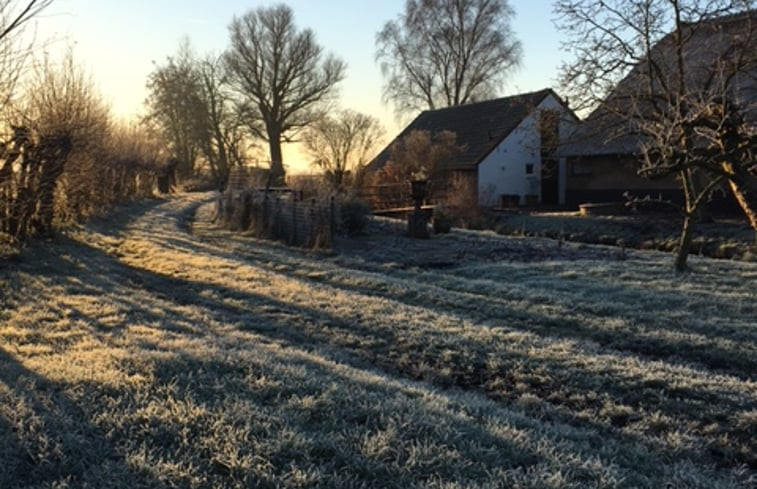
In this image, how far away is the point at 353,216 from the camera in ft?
54.3

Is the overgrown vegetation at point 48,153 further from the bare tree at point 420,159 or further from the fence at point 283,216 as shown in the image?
the bare tree at point 420,159

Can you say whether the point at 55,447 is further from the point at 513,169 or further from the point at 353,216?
the point at 513,169

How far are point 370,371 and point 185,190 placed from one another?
4636 cm

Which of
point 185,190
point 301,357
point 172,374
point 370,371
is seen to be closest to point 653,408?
point 370,371

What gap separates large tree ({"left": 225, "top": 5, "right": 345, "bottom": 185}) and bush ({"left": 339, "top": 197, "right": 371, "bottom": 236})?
1231 inches

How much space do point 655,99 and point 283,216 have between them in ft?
31.6

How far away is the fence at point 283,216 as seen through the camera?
1460 cm

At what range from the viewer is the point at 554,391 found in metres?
5.04

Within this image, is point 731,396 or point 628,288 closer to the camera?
point 731,396

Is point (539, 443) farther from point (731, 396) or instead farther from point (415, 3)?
point (415, 3)

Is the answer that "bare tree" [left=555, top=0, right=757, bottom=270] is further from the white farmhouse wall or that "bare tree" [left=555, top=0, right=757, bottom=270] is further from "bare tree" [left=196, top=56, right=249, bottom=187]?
"bare tree" [left=196, top=56, right=249, bottom=187]

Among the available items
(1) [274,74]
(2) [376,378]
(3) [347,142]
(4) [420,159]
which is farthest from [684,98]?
(1) [274,74]

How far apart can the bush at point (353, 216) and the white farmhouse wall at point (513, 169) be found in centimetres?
1119

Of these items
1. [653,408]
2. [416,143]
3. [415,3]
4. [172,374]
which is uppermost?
[415,3]
